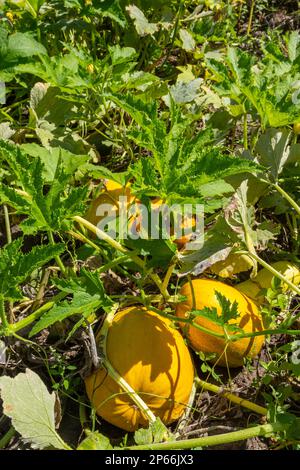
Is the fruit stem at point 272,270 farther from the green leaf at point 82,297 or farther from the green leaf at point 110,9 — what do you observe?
the green leaf at point 110,9

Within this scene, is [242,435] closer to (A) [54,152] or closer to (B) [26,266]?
(B) [26,266]

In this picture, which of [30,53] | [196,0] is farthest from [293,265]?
[196,0]

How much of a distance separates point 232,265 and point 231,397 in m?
0.37

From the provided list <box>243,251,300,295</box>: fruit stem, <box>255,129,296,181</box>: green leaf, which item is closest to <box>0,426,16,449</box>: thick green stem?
<box>243,251,300,295</box>: fruit stem

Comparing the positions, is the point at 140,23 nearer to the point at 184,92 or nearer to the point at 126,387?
the point at 184,92

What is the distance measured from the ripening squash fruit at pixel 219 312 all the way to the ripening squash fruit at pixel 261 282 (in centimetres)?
8

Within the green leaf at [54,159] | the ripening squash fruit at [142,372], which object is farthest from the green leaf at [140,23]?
the ripening squash fruit at [142,372]

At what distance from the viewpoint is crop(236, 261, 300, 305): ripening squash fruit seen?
1953 millimetres

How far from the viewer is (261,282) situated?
1979 millimetres

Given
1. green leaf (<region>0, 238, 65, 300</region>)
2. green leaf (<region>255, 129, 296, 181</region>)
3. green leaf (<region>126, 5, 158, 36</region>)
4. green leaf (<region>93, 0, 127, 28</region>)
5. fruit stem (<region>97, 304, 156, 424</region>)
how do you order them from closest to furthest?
green leaf (<region>0, 238, 65, 300</region>) → fruit stem (<region>97, 304, 156, 424</region>) → green leaf (<region>255, 129, 296, 181</region>) → green leaf (<region>93, 0, 127, 28</region>) → green leaf (<region>126, 5, 158, 36</region>)

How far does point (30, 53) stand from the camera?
2.02m

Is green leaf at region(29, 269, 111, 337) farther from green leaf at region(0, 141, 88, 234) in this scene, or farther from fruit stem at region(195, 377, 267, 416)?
fruit stem at region(195, 377, 267, 416)

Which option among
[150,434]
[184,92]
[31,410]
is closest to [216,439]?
[150,434]

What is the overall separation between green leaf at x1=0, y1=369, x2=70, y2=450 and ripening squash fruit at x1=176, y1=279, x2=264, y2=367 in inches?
18.2
